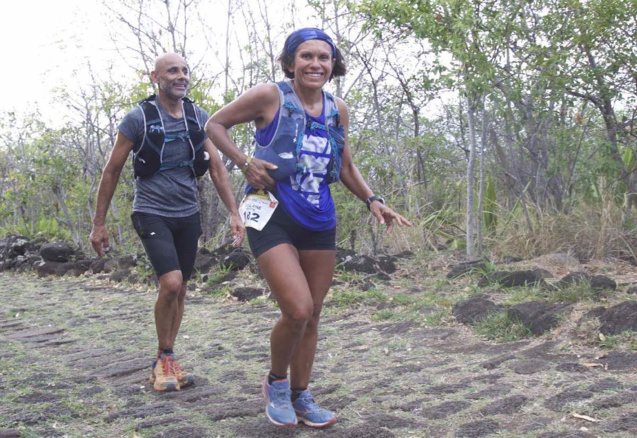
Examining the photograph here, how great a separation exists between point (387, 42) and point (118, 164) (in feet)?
19.6

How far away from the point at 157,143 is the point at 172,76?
43 cm

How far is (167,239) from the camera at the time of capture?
493 centimetres

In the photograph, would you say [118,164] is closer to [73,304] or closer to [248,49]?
[73,304]

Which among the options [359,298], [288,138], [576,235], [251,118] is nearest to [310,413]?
[288,138]

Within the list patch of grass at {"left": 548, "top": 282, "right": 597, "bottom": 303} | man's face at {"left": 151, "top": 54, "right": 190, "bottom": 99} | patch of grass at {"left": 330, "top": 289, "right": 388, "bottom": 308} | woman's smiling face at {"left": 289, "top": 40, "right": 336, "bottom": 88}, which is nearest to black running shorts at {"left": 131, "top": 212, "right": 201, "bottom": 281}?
man's face at {"left": 151, "top": 54, "right": 190, "bottom": 99}

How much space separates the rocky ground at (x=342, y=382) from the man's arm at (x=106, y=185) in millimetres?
942

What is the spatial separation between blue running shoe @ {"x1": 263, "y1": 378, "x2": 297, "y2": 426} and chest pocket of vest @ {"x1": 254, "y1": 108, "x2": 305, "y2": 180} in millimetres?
1010

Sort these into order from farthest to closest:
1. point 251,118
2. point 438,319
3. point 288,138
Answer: point 438,319, point 251,118, point 288,138

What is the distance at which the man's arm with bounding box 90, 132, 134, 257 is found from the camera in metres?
4.89

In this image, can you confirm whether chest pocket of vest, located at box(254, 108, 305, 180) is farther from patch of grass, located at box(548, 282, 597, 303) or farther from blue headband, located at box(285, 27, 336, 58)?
patch of grass, located at box(548, 282, 597, 303)

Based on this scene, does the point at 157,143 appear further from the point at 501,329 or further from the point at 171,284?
the point at 501,329

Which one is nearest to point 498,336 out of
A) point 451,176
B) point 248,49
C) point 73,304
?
point 73,304

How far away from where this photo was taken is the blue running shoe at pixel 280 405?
3.88 m

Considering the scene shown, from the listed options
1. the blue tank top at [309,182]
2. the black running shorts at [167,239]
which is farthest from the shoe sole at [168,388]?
the blue tank top at [309,182]
